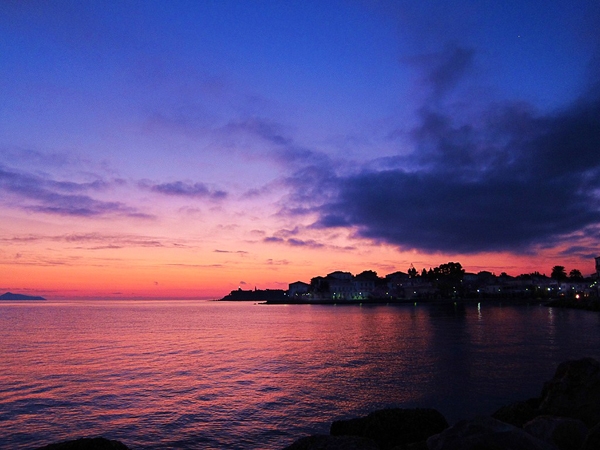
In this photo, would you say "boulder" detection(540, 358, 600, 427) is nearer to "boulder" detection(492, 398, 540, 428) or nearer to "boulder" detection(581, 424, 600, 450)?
"boulder" detection(492, 398, 540, 428)

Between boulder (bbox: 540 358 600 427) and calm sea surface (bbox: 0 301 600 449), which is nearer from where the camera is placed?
boulder (bbox: 540 358 600 427)

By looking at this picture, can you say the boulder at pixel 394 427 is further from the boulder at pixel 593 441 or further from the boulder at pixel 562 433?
the boulder at pixel 593 441

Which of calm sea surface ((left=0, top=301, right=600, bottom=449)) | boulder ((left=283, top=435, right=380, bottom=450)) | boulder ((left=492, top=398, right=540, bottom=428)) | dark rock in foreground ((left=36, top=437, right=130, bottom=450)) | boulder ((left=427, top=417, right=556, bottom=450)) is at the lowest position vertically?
calm sea surface ((left=0, top=301, right=600, bottom=449))

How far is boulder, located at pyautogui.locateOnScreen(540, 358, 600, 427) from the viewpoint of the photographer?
13.3 metres

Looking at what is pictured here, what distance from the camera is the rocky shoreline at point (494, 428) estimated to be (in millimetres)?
7730

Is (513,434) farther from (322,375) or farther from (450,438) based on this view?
(322,375)

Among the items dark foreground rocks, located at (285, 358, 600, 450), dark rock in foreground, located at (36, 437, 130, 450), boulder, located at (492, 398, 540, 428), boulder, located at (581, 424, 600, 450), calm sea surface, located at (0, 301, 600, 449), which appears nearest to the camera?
dark foreground rocks, located at (285, 358, 600, 450)

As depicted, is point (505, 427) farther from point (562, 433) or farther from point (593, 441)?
point (562, 433)

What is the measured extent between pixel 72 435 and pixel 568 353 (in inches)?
1512

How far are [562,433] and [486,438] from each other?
13.2 ft

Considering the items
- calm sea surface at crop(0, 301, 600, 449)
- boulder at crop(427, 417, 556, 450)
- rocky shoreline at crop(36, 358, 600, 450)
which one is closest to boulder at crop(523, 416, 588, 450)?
rocky shoreline at crop(36, 358, 600, 450)

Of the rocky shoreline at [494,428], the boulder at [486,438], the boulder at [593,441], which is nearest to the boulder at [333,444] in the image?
the rocky shoreline at [494,428]

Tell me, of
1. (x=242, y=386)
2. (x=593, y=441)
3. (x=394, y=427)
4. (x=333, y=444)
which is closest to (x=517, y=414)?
(x=394, y=427)

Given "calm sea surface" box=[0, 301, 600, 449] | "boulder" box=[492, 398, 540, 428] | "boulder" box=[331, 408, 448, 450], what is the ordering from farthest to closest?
"calm sea surface" box=[0, 301, 600, 449], "boulder" box=[492, 398, 540, 428], "boulder" box=[331, 408, 448, 450]
